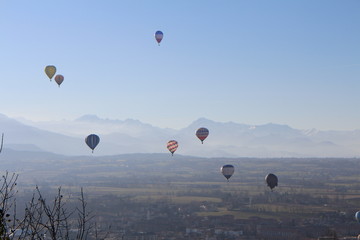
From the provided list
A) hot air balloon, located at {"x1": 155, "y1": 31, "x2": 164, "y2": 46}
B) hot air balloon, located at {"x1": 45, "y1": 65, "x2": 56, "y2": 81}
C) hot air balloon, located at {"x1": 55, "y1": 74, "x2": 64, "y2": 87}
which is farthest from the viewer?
hot air balloon, located at {"x1": 155, "y1": 31, "x2": 164, "y2": 46}

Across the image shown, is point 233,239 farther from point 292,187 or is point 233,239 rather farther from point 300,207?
point 292,187

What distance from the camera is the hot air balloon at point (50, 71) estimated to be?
42469 millimetres

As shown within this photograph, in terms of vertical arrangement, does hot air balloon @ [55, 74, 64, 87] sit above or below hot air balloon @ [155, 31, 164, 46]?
below

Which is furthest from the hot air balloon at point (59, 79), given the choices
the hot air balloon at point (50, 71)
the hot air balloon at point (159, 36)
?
the hot air balloon at point (159, 36)

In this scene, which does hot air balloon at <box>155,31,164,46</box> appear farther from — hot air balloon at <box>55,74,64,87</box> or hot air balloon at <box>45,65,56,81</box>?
hot air balloon at <box>45,65,56,81</box>

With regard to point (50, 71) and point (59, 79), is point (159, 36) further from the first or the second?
point (50, 71)

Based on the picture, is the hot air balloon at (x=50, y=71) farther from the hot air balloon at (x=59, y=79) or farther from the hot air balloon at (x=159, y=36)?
the hot air balloon at (x=159, y=36)

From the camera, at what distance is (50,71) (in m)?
42.7

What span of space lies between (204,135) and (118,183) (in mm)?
75918

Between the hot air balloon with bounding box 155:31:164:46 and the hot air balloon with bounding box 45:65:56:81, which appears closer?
the hot air balloon with bounding box 45:65:56:81

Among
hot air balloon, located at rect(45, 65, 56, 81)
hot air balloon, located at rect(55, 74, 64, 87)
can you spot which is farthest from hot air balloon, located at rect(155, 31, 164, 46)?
hot air balloon, located at rect(45, 65, 56, 81)

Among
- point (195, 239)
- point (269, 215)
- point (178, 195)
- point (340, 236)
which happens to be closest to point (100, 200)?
point (178, 195)

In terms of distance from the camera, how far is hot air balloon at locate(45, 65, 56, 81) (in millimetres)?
42469

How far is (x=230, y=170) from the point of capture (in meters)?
54.1
